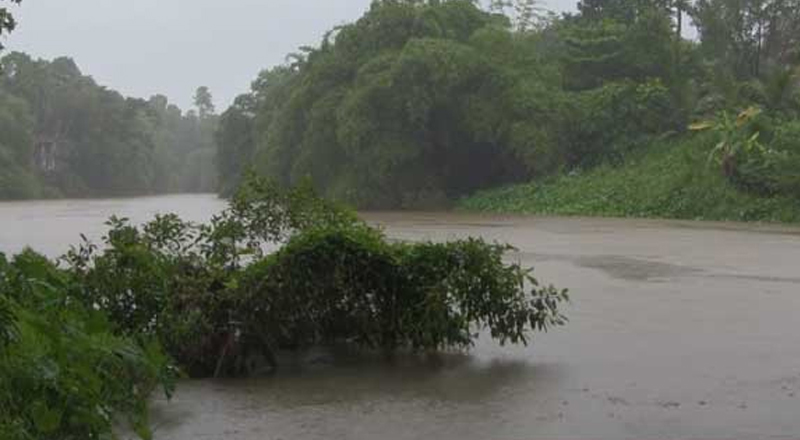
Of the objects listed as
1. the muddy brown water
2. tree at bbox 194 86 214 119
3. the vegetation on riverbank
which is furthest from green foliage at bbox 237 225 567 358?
tree at bbox 194 86 214 119

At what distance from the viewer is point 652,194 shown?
1106 inches

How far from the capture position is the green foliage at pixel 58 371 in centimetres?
357

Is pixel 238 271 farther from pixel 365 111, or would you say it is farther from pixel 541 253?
pixel 365 111

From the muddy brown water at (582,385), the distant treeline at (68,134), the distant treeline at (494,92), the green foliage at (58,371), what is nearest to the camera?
the green foliage at (58,371)

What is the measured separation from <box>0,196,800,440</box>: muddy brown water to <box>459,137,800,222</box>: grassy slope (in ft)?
44.6

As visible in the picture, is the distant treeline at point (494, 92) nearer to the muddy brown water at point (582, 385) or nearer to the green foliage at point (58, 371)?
the muddy brown water at point (582, 385)

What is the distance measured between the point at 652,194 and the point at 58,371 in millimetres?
25560

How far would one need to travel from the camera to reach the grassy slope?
82.0 feet

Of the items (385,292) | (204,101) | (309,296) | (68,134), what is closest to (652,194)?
(385,292)

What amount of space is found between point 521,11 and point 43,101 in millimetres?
32535

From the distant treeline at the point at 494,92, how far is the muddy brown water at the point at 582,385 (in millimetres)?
21097

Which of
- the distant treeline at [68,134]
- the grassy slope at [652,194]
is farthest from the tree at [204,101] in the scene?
the grassy slope at [652,194]

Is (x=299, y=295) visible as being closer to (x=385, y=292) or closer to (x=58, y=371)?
(x=385, y=292)

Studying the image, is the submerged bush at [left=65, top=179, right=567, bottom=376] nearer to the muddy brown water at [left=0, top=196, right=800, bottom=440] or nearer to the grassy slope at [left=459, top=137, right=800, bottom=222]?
the muddy brown water at [left=0, top=196, right=800, bottom=440]
